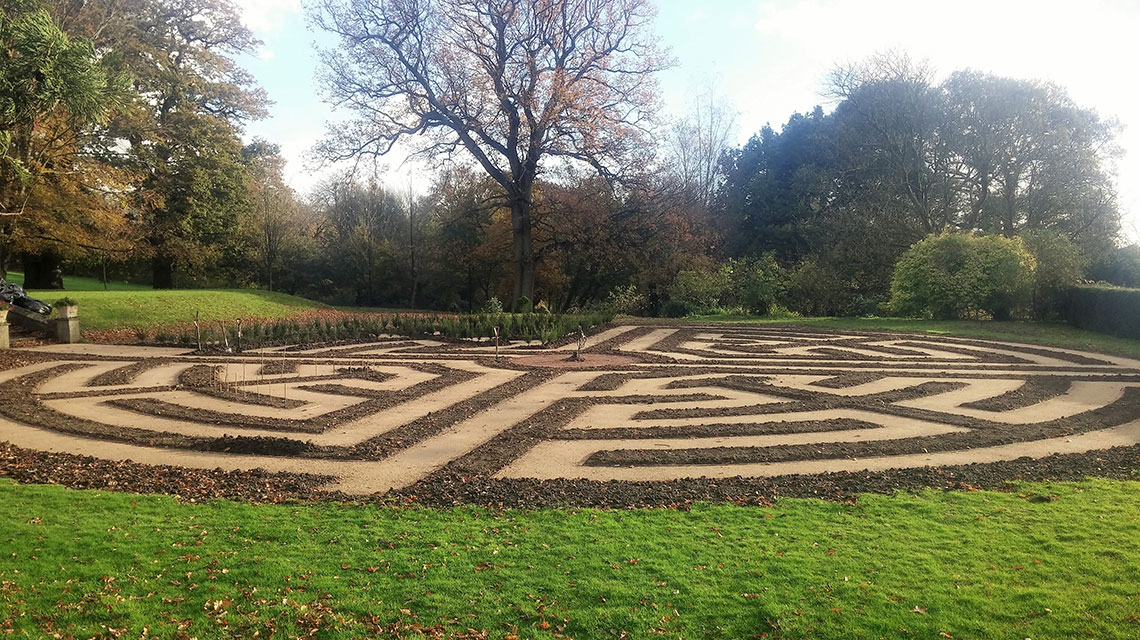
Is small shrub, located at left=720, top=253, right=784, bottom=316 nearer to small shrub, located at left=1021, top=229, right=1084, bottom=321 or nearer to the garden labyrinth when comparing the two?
small shrub, located at left=1021, top=229, right=1084, bottom=321

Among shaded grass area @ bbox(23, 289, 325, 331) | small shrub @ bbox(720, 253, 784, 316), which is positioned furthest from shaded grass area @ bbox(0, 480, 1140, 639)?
small shrub @ bbox(720, 253, 784, 316)

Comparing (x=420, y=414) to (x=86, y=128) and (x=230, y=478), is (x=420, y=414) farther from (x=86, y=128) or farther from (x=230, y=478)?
(x=86, y=128)

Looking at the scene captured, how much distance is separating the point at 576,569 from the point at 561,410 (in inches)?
243

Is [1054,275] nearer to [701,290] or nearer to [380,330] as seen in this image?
[701,290]

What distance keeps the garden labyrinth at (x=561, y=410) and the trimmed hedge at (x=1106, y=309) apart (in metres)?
3.68

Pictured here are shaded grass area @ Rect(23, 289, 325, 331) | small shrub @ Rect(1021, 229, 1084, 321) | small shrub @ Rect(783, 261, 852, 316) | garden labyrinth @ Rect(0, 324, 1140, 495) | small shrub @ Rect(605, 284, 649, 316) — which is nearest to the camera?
garden labyrinth @ Rect(0, 324, 1140, 495)

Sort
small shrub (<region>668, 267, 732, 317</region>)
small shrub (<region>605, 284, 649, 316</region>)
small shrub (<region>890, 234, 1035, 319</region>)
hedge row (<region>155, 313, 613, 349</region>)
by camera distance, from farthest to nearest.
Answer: small shrub (<region>605, 284, 649, 316</region>) → small shrub (<region>668, 267, 732, 317</region>) → small shrub (<region>890, 234, 1035, 319</region>) → hedge row (<region>155, 313, 613, 349</region>)

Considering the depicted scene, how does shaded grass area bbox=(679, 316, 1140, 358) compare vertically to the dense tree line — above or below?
below

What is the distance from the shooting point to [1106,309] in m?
21.2

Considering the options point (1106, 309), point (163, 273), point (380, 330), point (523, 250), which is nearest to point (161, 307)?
point (380, 330)

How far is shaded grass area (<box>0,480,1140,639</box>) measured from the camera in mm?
4391

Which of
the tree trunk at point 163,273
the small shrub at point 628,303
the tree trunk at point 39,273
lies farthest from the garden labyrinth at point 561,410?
the tree trunk at point 163,273

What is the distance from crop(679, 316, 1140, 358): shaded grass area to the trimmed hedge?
0.33 meters

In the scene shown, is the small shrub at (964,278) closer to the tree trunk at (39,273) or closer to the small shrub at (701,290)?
the small shrub at (701,290)
